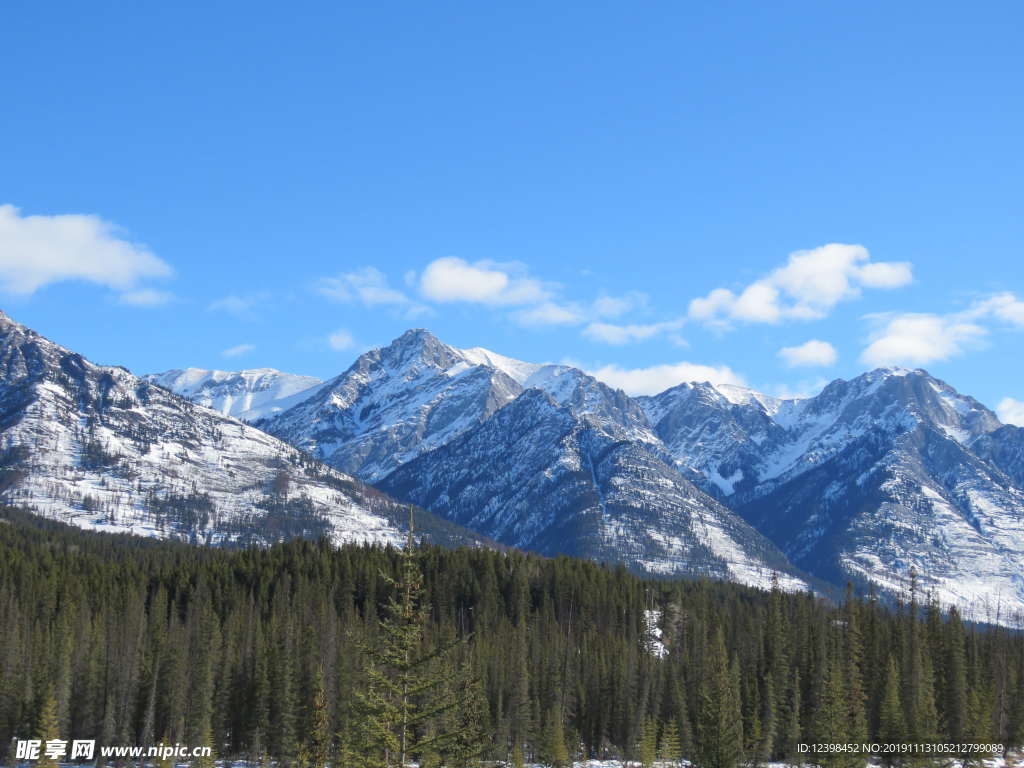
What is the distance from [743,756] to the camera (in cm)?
11888

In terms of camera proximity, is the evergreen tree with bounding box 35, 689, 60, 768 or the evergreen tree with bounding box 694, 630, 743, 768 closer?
the evergreen tree with bounding box 694, 630, 743, 768

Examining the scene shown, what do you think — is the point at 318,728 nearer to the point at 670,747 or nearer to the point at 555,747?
the point at 555,747

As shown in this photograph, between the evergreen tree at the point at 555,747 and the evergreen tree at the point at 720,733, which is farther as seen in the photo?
the evergreen tree at the point at 555,747

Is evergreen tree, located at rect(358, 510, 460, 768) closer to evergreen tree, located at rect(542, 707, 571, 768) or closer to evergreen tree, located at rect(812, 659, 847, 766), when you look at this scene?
evergreen tree, located at rect(812, 659, 847, 766)

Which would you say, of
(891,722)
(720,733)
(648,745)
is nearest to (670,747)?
A: (648,745)

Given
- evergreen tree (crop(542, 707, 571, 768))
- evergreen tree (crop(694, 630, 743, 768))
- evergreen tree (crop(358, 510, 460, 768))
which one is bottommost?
evergreen tree (crop(542, 707, 571, 768))

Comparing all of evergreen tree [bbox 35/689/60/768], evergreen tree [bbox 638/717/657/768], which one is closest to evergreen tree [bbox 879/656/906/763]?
evergreen tree [bbox 638/717/657/768]

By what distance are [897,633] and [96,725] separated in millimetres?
110557

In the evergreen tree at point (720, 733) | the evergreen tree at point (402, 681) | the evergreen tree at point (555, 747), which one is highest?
the evergreen tree at point (402, 681)

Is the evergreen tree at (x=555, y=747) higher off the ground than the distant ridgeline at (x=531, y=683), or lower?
lower

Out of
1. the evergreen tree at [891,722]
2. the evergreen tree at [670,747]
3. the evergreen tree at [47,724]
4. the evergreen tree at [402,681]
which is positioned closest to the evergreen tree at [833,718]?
the evergreen tree at [891,722]

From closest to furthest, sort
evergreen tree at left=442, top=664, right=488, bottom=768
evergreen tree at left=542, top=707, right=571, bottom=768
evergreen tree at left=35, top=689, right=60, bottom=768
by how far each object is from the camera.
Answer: evergreen tree at left=442, top=664, right=488, bottom=768, evergreen tree at left=35, top=689, right=60, bottom=768, evergreen tree at left=542, top=707, right=571, bottom=768

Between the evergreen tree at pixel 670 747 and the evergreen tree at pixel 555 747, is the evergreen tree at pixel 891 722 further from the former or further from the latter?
the evergreen tree at pixel 555 747

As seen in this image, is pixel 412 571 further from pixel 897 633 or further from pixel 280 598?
pixel 280 598
